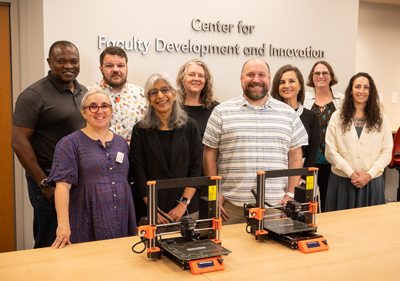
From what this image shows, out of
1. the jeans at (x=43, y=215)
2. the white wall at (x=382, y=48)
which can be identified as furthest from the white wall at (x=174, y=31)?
the white wall at (x=382, y=48)

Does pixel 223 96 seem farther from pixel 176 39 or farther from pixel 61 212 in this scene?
pixel 61 212

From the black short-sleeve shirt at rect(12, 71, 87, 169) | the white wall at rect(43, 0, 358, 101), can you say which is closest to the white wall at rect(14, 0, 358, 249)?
the white wall at rect(43, 0, 358, 101)

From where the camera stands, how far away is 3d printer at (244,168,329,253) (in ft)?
6.66

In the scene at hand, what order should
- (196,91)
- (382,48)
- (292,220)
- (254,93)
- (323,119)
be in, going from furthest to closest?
(382,48), (323,119), (196,91), (254,93), (292,220)

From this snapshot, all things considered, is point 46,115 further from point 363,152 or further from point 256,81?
point 363,152

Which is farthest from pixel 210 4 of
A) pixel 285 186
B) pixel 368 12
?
pixel 368 12

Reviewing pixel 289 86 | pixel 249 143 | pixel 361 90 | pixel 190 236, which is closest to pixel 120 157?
pixel 190 236

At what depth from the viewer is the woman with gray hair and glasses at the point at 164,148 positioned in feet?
8.67

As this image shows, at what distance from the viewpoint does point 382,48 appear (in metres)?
6.89

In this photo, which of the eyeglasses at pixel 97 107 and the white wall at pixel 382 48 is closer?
the eyeglasses at pixel 97 107

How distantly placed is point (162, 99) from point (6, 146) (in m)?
2.09

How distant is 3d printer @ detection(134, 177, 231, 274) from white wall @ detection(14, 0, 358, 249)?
7.11 ft

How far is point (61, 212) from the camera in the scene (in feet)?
7.11

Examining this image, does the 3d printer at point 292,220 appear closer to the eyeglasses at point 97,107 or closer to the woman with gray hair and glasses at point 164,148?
the woman with gray hair and glasses at point 164,148
